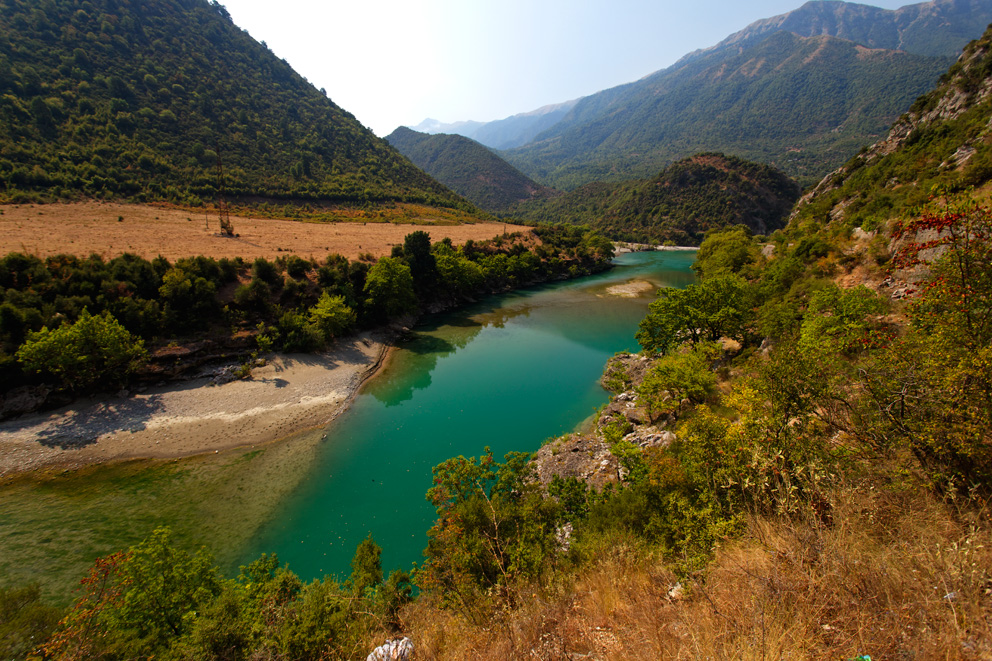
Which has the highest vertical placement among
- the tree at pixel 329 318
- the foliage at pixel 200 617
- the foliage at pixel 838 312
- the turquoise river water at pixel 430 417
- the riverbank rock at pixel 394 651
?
the foliage at pixel 838 312

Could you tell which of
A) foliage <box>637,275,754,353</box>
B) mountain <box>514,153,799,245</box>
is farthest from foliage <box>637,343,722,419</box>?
mountain <box>514,153,799,245</box>

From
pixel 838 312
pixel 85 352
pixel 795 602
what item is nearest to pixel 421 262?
pixel 85 352

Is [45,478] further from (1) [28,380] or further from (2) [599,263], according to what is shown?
(2) [599,263]

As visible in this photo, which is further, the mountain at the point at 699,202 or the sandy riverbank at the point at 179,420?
the mountain at the point at 699,202

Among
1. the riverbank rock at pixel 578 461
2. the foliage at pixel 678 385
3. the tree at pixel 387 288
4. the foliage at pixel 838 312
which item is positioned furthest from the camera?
the tree at pixel 387 288

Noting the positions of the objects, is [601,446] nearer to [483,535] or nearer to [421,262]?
[483,535]

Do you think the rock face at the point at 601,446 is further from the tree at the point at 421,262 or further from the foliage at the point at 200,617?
the tree at the point at 421,262

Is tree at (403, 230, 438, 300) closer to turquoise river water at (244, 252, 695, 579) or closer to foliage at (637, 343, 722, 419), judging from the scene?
turquoise river water at (244, 252, 695, 579)

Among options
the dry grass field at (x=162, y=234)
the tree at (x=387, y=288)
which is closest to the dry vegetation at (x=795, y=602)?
the tree at (x=387, y=288)
